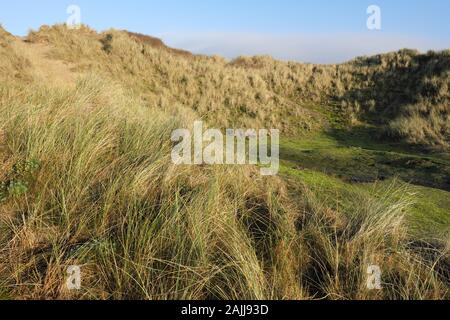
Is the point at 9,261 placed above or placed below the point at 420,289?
above

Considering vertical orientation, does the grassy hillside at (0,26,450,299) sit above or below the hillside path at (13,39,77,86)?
below

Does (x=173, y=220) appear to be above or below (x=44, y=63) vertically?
below

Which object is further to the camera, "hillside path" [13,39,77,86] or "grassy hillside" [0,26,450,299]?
"hillside path" [13,39,77,86]

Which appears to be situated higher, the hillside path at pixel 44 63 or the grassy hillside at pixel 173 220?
the hillside path at pixel 44 63

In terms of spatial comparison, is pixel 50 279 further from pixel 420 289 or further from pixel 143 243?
pixel 420 289

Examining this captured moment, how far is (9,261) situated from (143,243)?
3.70 ft

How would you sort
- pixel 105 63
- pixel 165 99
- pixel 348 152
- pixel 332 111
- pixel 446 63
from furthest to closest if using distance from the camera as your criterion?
pixel 446 63 < pixel 332 111 < pixel 105 63 < pixel 165 99 < pixel 348 152

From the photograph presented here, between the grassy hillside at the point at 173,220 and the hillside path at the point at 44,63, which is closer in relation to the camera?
the grassy hillside at the point at 173,220

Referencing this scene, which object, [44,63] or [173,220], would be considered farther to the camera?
[44,63]

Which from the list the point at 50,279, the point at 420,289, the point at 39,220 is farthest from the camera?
the point at 39,220

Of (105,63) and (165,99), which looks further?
(105,63)

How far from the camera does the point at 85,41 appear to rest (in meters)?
17.9

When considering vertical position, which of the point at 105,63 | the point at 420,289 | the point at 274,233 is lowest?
the point at 420,289
